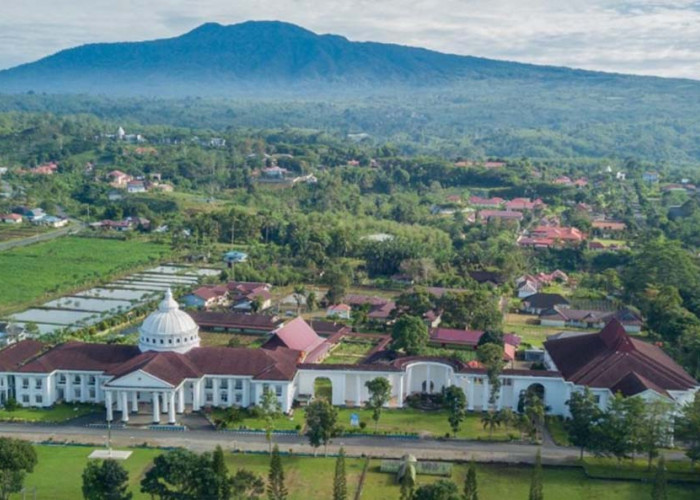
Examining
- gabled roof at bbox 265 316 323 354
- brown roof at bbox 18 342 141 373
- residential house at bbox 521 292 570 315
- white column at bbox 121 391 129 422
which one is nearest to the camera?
white column at bbox 121 391 129 422

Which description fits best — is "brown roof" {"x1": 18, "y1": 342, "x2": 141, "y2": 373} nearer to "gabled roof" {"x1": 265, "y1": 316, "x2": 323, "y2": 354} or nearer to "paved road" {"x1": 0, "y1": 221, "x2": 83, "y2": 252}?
"gabled roof" {"x1": 265, "y1": 316, "x2": 323, "y2": 354}

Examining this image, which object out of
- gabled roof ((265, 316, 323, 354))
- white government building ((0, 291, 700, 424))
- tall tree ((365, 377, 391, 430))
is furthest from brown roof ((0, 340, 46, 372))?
tall tree ((365, 377, 391, 430))

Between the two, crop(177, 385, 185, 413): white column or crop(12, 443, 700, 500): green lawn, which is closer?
crop(12, 443, 700, 500): green lawn

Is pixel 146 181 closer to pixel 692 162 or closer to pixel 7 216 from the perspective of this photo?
pixel 7 216

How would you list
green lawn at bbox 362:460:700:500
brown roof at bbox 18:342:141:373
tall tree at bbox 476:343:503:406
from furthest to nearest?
brown roof at bbox 18:342:141:373, tall tree at bbox 476:343:503:406, green lawn at bbox 362:460:700:500

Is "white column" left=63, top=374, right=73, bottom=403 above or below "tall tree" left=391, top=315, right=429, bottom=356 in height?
below

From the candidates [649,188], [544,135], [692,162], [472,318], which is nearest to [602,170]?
[649,188]

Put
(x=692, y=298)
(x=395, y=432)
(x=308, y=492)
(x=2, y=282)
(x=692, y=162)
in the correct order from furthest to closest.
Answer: (x=692, y=162)
(x=2, y=282)
(x=692, y=298)
(x=395, y=432)
(x=308, y=492)
